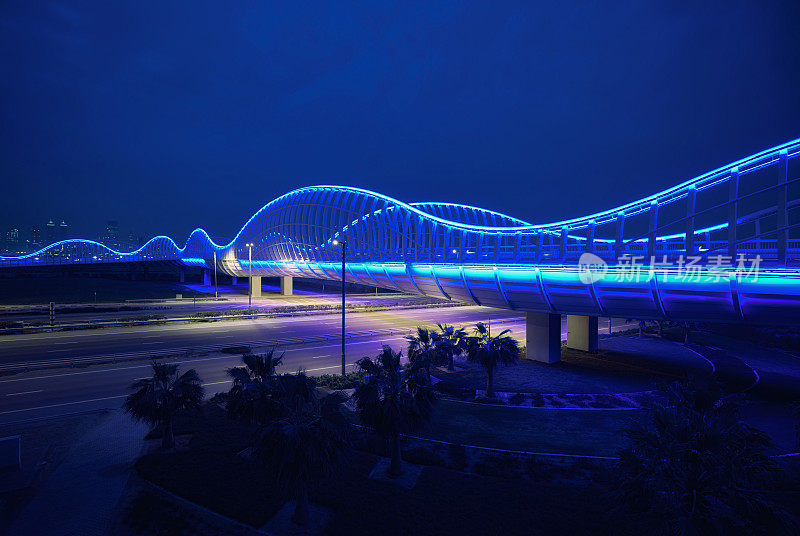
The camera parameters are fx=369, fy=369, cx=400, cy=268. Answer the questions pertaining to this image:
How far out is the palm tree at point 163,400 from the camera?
13000mm

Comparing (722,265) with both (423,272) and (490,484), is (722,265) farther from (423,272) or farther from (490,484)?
(423,272)

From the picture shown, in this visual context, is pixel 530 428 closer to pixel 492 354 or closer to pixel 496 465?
pixel 496 465

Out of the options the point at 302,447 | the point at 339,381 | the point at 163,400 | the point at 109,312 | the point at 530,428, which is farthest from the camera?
the point at 109,312

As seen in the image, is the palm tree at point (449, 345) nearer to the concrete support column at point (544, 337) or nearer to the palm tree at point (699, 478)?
the concrete support column at point (544, 337)

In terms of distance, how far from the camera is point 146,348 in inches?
1133

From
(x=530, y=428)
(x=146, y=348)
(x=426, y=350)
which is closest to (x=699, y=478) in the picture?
(x=530, y=428)

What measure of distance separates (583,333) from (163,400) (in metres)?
30.4

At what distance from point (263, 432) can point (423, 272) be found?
21951 mm

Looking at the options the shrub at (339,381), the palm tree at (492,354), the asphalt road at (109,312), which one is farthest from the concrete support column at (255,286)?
the palm tree at (492,354)

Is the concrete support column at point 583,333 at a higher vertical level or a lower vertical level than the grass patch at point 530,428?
higher

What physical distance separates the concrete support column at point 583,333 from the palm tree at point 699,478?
2406cm

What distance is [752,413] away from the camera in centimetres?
1864

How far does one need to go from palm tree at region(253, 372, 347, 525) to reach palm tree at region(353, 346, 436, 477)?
65.8 inches

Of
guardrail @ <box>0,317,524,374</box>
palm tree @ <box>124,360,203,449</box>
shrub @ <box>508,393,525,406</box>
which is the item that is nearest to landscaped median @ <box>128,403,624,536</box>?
palm tree @ <box>124,360,203,449</box>
